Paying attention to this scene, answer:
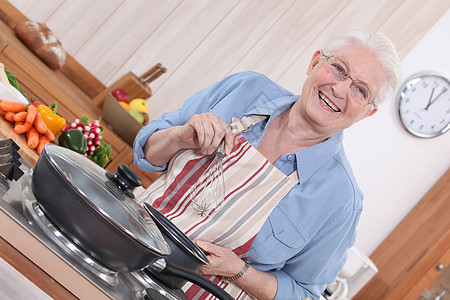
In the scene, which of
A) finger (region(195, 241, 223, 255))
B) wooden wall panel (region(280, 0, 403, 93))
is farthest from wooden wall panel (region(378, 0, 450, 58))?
finger (region(195, 241, 223, 255))

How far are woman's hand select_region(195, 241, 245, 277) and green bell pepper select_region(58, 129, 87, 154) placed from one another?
741mm

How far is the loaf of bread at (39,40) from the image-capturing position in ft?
8.63

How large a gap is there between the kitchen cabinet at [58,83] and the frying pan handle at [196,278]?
1.76 m

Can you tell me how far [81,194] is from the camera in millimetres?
727

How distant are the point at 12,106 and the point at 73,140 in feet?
1.09

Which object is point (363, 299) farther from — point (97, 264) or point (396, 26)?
point (97, 264)

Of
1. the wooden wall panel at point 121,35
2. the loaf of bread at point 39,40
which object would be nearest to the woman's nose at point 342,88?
the loaf of bread at point 39,40

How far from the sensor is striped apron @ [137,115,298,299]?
1336 mm

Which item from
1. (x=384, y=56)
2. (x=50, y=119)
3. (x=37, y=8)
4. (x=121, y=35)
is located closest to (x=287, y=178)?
(x=384, y=56)

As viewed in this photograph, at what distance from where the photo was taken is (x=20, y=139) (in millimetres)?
1511

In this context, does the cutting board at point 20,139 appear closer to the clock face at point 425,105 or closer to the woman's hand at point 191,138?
the woman's hand at point 191,138

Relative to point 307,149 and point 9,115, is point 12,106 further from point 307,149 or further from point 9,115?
point 307,149

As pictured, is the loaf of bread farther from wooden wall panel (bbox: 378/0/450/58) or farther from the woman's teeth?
wooden wall panel (bbox: 378/0/450/58)

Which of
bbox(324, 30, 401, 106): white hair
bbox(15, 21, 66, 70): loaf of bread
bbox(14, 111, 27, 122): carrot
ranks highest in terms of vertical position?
bbox(324, 30, 401, 106): white hair
